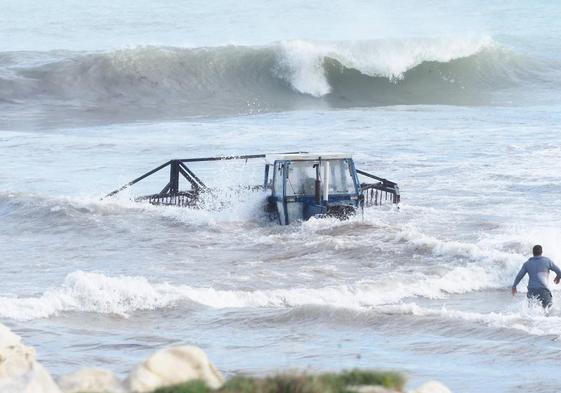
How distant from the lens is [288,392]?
913cm

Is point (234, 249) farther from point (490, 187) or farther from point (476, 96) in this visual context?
point (476, 96)

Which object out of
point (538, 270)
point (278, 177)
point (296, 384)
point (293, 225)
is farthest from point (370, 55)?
point (296, 384)

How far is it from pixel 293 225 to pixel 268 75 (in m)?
35.4

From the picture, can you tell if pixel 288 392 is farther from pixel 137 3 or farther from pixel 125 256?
pixel 137 3

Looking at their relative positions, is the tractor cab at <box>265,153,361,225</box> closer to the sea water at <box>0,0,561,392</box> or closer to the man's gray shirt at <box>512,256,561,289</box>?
the sea water at <box>0,0,561,392</box>

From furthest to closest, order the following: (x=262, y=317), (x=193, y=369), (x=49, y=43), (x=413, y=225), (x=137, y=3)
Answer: (x=137, y=3) < (x=49, y=43) < (x=413, y=225) < (x=262, y=317) < (x=193, y=369)

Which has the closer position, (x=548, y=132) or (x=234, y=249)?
(x=234, y=249)

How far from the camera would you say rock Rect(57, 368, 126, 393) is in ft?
30.8

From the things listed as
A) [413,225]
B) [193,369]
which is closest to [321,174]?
[413,225]

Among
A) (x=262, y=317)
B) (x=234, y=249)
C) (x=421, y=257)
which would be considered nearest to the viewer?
(x=262, y=317)

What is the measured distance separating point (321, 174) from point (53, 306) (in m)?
8.85

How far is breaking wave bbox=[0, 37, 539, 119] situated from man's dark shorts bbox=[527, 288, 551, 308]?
118 ft

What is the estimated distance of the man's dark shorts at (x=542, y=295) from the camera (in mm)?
18656

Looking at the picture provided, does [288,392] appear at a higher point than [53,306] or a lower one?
higher
